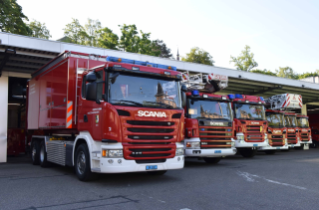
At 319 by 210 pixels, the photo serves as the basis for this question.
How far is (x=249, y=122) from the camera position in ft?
43.9

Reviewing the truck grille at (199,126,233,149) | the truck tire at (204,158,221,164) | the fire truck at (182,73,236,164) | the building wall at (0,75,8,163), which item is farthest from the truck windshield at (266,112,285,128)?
the building wall at (0,75,8,163)

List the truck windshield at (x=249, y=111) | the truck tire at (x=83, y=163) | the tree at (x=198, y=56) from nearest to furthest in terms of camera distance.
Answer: the truck tire at (x=83, y=163), the truck windshield at (x=249, y=111), the tree at (x=198, y=56)

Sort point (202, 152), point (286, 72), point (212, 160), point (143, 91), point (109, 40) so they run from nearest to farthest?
point (143, 91)
point (202, 152)
point (212, 160)
point (109, 40)
point (286, 72)

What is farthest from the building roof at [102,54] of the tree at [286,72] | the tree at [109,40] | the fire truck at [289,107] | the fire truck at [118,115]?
the tree at [286,72]

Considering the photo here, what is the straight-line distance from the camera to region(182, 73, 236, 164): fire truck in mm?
10367

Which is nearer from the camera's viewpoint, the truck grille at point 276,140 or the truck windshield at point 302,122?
Answer: the truck grille at point 276,140

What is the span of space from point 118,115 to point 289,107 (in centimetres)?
1354

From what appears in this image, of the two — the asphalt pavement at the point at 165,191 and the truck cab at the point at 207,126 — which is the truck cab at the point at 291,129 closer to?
the truck cab at the point at 207,126

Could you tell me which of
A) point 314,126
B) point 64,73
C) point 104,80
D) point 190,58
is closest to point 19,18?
point 64,73

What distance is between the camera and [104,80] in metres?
6.82

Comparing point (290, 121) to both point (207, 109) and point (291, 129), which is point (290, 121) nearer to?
point (291, 129)

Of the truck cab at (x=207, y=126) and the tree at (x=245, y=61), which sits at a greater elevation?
the tree at (x=245, y=61)

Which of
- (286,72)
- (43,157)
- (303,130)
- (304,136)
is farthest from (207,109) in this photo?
(286,72)

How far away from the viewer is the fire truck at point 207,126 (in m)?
10.4
